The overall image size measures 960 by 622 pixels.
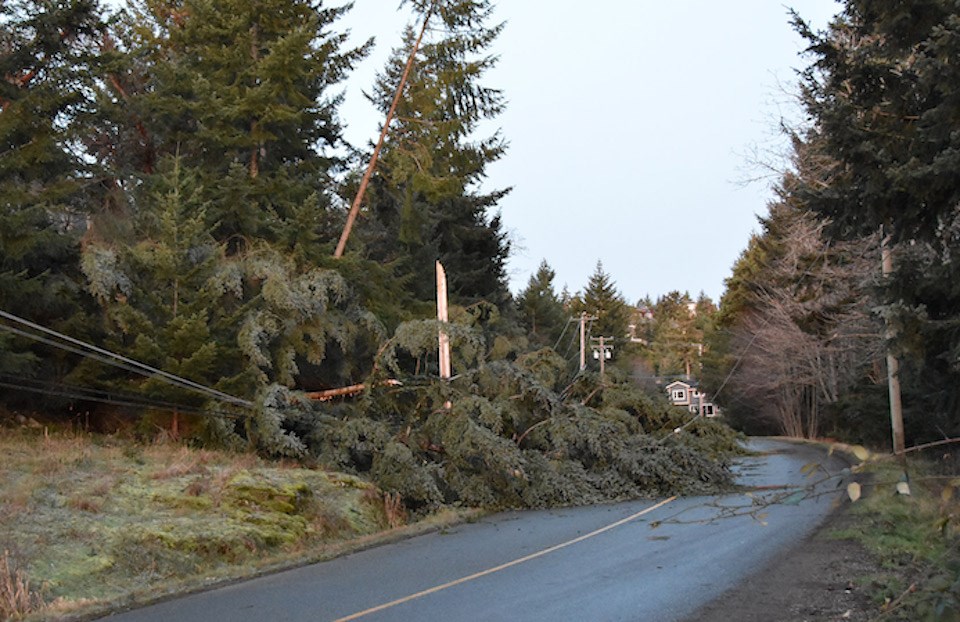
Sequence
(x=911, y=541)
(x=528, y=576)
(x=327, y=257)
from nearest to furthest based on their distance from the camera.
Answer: (x=528, y=576) → (x=911, y=541) → (x=327, y=257)

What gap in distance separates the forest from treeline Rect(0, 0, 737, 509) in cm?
7

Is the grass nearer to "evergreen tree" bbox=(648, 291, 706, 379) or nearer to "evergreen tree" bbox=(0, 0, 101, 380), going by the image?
"evergreen tree" bbox=(0, 0, 101, 380)

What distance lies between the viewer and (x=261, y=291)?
66.5ft

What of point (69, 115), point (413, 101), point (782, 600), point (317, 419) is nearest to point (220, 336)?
point (317, 419)

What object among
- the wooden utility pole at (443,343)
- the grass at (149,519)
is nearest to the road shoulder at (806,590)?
the grass at (149,519)

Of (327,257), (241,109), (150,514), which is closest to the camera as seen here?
(150,514)

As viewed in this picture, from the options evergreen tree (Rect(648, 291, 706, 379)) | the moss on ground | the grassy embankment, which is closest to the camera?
the grassy embankment

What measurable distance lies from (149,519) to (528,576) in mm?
5538

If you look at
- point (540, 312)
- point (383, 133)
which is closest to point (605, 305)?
point (540, 312)

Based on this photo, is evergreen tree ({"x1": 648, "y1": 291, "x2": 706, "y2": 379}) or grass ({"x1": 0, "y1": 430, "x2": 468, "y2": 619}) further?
evergreen tree ({"x1": 648, "y1": 291, "x2": 706, "y2": 379})

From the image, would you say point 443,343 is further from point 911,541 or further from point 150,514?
point 911,541

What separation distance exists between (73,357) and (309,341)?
213 inches

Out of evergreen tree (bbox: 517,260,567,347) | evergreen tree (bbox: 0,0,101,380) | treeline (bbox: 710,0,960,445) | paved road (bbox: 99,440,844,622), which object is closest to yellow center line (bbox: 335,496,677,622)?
paved road (bbox: 99,440,844,622)

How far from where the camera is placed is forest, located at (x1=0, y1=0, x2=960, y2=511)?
1132 centimetres
